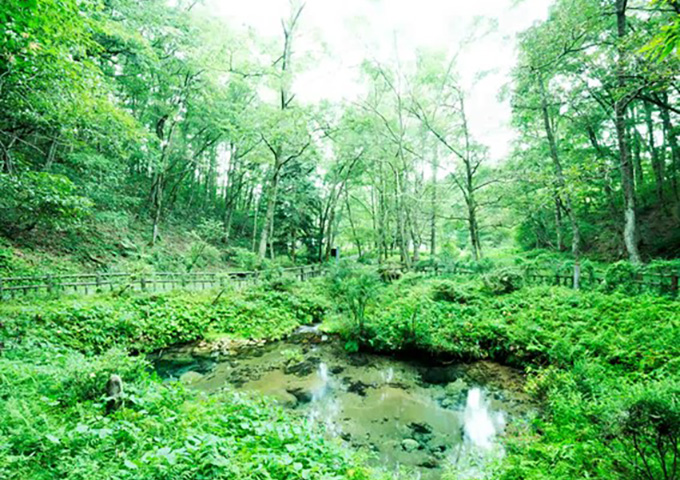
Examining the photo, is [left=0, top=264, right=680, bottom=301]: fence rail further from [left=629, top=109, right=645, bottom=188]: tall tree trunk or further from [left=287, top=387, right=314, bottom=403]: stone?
[left=629, top=109, right=645, bottom=188]: tall tree trunk

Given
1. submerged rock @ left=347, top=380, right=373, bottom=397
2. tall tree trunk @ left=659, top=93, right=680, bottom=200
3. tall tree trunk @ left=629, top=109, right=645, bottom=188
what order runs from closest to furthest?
submerged rock @ left=347, top=380, right=373, bottom=397, tall tree trunk @ left=659, top=93, right=680, bottom=200, tall tree trunk @ left=629, top=109, right=645, bottom=188

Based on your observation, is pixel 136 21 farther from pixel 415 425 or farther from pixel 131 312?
pixel 415 425

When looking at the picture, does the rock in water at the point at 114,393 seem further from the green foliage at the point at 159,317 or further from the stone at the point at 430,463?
the green foliage at the point at 159,317

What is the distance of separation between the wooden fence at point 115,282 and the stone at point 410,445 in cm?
876

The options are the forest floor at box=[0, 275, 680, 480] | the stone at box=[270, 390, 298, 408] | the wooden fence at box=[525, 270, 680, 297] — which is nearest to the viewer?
the forest floor at box=[0, 275, 680, 480]

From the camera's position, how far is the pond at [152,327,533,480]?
15.8 feet

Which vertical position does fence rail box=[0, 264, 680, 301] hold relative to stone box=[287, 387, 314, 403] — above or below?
above

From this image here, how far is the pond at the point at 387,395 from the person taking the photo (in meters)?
4.82

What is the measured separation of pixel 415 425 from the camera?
5555 mm

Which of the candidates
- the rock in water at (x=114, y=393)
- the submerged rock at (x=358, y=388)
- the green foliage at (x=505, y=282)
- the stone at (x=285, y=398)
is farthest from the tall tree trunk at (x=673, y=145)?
the rock in water at (x=114, y=393)

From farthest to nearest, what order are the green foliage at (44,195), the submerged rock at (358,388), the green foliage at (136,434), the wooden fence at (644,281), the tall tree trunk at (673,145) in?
the tall tree trunk at (673,145), the wooden fence at (644,281), the submerged rock at (358,388), the green foliage at (44,195), the green foliage at (136,434)

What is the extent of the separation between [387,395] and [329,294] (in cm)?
477

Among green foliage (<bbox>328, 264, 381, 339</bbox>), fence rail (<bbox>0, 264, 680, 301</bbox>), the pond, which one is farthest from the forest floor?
fence rail (<bbox>0, 264, 680, 301</bbox>)

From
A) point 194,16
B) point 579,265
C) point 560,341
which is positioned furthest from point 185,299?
point 194,16
